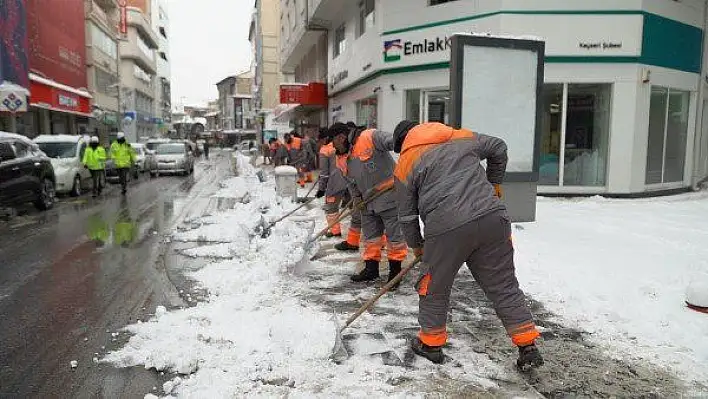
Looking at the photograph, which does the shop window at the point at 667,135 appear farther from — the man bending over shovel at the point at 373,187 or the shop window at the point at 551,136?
the man bending over shovel at the point at 373,187

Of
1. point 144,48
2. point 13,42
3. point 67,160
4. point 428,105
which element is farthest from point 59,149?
point 144,48

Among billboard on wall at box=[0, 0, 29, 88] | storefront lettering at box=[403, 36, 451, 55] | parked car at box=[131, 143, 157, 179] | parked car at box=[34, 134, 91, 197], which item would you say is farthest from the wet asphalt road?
parked car at box=[131, 143, 157, 179]

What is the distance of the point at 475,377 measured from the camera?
3.62 meters

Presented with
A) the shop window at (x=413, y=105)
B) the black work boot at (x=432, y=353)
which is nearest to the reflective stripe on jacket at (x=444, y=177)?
the black work boot at (x=432, y=353)

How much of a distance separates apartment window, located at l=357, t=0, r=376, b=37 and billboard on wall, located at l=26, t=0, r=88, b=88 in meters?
13.9

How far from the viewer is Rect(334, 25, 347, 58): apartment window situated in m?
20.5

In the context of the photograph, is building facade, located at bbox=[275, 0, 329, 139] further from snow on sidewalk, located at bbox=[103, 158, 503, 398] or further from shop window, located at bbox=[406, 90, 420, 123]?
snow on sidewalk, located at bbox=[103, 158, 503, 398]

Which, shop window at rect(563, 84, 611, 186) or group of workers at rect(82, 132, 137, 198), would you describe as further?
group of workers at rect(82, 132, 137, 198)

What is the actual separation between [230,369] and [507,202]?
6.27 meters

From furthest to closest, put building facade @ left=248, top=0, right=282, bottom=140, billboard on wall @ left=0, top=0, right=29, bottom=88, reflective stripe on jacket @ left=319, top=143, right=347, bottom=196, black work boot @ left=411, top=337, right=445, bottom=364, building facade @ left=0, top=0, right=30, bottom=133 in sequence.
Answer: building facade @ left=248, top=0, right=282, bottom=140
billboard on wall @ left=0, top=0, right=29, bottom=88
building facade @ left=0, top=0, right=30, bottom=133
reflective stripe on jacket @ left=319, top=143, right=347, bottom=196
black work boot @ left=411, top=337, right=445, bottom=364

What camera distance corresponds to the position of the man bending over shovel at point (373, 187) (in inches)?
226

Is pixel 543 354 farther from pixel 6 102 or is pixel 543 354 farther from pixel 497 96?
pixel 6 102

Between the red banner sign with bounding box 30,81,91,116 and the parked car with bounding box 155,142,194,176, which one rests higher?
the red banner sign with bounding box 30,81,91,116

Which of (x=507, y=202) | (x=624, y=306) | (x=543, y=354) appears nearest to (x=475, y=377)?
(x=543, y=354)
